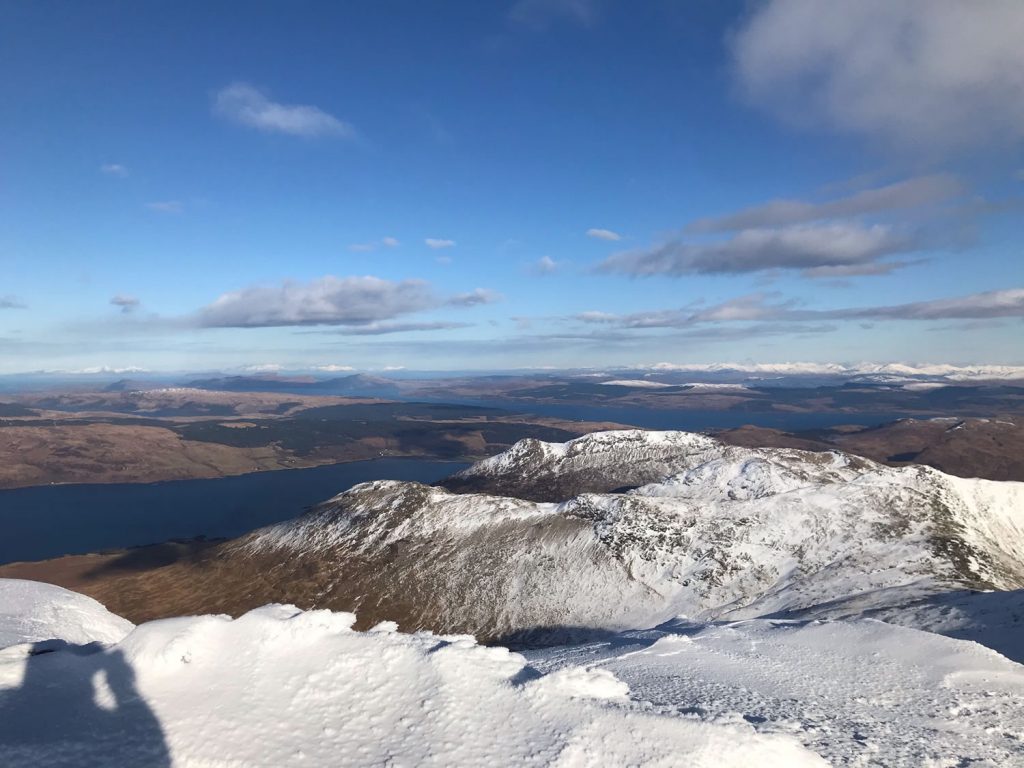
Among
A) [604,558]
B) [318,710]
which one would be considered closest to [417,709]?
[318,710]

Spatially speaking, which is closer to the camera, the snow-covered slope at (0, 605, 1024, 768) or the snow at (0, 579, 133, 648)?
the snow-covered slope at (0, 605, 1024, 768)

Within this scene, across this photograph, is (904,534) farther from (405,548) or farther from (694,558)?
(405,548)

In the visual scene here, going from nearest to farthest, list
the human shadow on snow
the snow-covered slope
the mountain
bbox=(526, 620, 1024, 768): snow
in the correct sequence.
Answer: the human shadow on snow, the snow-covered slope, bbox=(526, 620, 1024, 768): snow, the mountain

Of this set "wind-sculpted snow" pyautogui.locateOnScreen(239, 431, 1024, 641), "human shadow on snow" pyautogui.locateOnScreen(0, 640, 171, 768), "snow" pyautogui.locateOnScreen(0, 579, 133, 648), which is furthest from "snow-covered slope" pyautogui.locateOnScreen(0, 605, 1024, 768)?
"wind-sculpted snow" pyautogui.locateOnScreen(239, 431, 1024, 641)

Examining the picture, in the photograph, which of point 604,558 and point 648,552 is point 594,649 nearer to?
point 604,558

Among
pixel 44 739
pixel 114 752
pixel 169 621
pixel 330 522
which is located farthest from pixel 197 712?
pixel 330 522

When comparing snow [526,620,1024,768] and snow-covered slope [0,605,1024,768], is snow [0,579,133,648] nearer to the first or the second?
snow-covered slope [0,605,1024,768]
